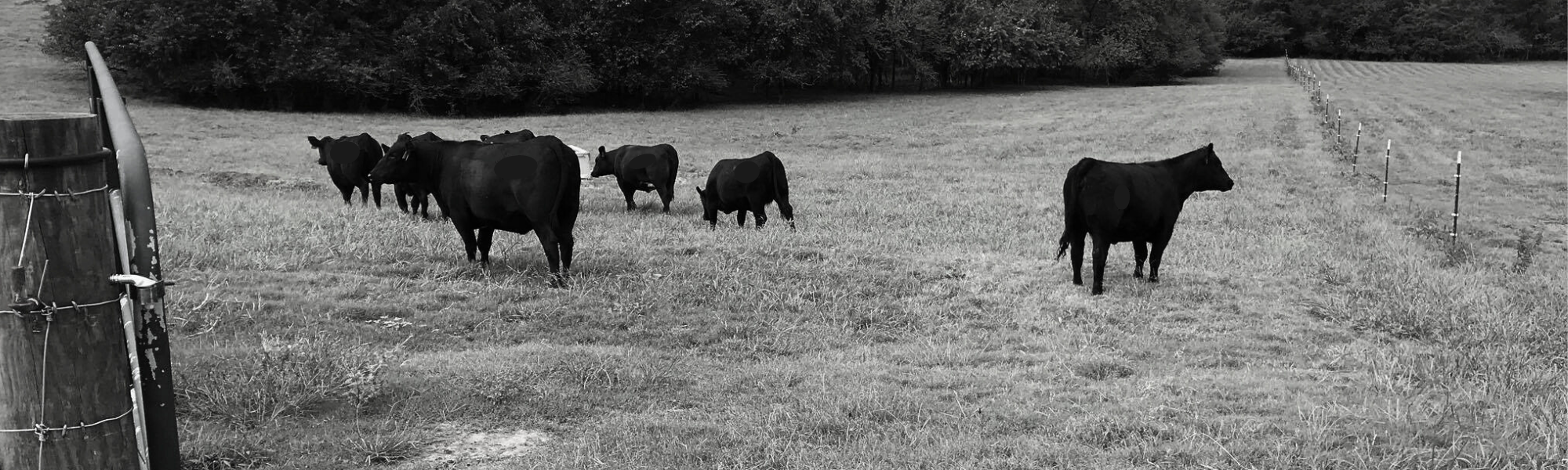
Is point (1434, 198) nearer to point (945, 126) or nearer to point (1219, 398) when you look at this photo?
point (1219, 398)

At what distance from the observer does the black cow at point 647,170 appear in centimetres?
1781

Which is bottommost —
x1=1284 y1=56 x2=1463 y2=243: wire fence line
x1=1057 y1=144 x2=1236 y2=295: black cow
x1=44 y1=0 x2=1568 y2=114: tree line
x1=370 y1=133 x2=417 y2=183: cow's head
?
x1=1284 y1=56 x2=1463 y2=243: wire fence line

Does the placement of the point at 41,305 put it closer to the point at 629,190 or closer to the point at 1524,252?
the point at 629,190

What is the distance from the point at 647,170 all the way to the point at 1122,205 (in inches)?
360

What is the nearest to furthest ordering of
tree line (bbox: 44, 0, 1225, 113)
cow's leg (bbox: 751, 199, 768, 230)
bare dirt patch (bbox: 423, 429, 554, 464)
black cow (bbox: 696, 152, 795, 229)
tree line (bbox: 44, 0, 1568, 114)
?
1. bare dirt patch (bbox: 423, 429, 554, 464)
2. black cow (bbox: 696, 152, 795, 229)
3. cow's leg (bbox: 751, 199, 768, 230)
4. tree line (bbox: 44, 0, 1225, 113)
5. tree line (bbox: 44, 0, 1568, 114)

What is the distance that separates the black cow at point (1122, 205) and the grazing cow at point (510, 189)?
15.1 ft

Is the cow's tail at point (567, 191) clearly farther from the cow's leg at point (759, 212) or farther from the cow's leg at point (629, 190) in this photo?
the cow's leg at point (629, 190)

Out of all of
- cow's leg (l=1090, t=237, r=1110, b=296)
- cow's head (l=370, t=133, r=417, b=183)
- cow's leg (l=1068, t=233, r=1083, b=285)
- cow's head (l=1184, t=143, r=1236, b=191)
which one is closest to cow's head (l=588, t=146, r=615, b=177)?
cow's head (l=370, t=133, r=417, b=183)

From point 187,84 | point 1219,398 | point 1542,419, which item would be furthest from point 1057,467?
point 187,84

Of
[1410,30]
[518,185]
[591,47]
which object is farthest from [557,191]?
[1410,30]

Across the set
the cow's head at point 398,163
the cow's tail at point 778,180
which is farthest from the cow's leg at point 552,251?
the cow's tail at point 778,180

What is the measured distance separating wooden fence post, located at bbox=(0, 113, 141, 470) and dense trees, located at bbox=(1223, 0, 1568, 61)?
100 m

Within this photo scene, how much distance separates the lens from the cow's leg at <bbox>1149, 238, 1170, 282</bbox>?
1103cm

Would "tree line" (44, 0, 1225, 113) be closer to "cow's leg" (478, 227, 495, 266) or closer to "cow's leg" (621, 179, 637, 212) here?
"cow's leg" (621, 179, 637, 212)
